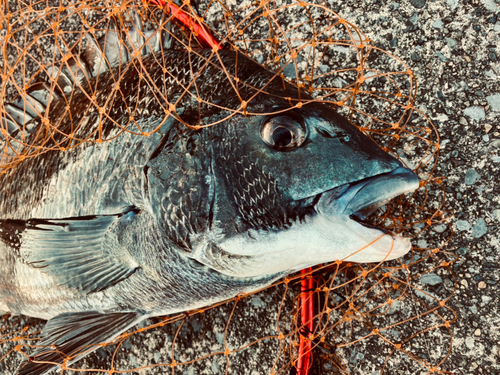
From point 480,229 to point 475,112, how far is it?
1.66ft

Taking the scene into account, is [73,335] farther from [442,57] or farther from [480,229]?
[442,57]

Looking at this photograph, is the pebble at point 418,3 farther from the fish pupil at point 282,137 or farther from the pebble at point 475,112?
the fish pupil at point 282,137

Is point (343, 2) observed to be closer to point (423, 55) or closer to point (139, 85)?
point (423, 55)

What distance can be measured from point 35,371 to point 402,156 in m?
1.79

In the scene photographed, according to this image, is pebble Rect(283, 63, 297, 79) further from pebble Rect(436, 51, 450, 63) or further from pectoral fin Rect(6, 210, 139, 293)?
pectoral fin Rect(6, 210, 139, 293)

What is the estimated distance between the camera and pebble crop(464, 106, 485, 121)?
162 cm

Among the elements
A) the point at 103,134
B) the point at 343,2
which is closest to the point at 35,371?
the point at 103,134

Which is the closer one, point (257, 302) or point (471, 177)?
point (471, 177)

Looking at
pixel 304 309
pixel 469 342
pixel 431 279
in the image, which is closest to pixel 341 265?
pixel 304 309

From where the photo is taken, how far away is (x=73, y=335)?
1.54 metres

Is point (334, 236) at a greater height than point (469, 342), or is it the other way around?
point (334, 236)

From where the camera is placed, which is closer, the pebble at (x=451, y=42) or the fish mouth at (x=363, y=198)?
the fish mouth at (x=363, y=198)

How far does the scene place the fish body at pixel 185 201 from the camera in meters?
1.14

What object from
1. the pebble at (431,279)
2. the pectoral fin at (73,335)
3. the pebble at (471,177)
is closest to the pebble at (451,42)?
the pebble at (471,177)
